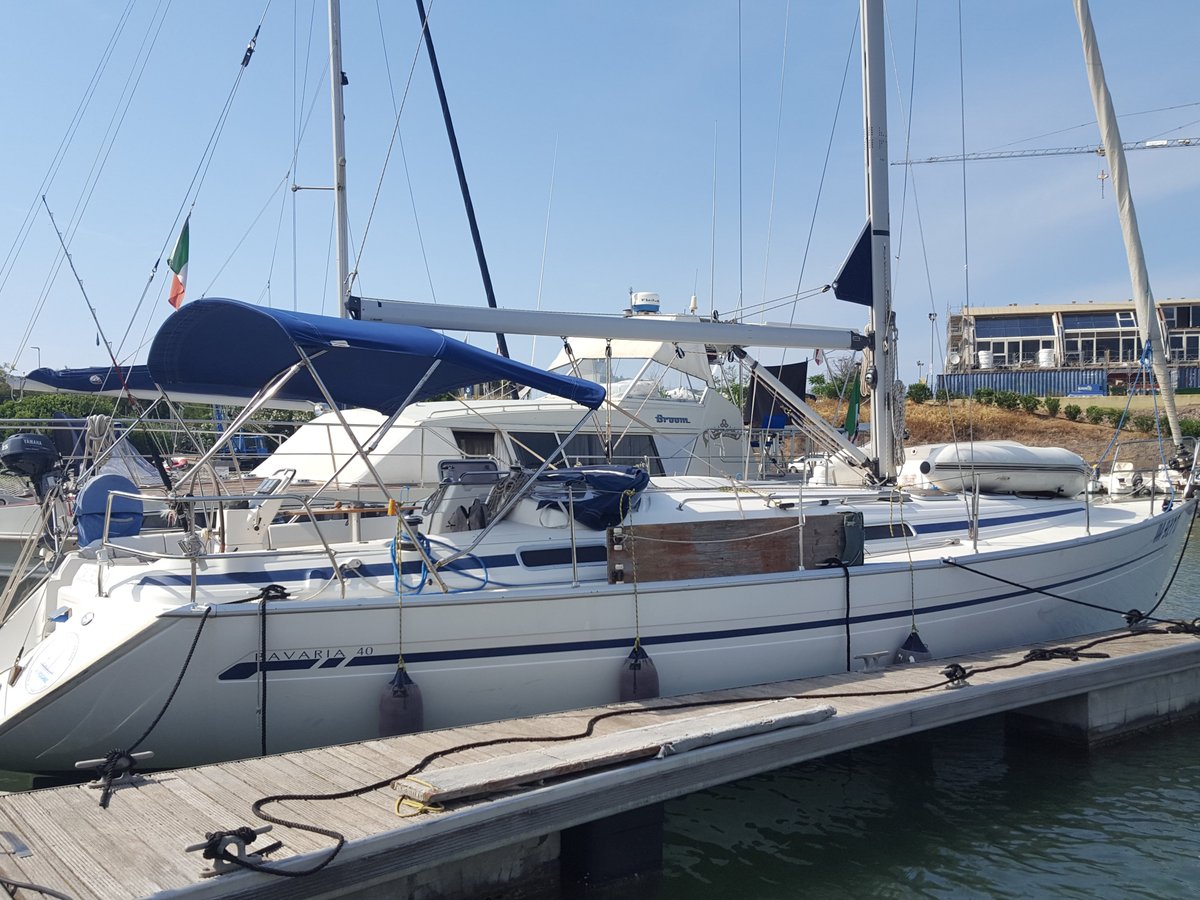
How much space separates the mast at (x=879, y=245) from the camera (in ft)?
36.9

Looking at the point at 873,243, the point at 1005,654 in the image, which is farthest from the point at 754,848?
the point at 873,243

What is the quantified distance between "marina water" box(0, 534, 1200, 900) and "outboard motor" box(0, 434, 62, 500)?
5141 millimetres

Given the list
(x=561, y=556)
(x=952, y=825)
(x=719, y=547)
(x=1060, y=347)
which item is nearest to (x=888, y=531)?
(x=719, y=547)

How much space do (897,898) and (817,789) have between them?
1.75 metres

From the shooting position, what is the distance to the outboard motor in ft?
40.0

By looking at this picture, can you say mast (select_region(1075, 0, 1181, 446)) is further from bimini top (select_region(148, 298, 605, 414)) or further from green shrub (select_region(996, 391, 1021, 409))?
green shrub (select_region(996, 391, 1021, 409))

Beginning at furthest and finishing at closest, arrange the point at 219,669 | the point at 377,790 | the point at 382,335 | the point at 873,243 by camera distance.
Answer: the point at 873,243 < the point at 382,335 < the point at 219,669 < the point at 377,790

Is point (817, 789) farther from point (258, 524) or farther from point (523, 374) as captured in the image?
point (258, 524)

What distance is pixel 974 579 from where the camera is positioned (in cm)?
916

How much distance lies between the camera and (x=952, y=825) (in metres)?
7.16

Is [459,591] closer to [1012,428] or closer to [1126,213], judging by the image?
[1126,213]

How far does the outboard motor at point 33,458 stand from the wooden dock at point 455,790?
320 inches

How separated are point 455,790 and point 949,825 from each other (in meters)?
3.99

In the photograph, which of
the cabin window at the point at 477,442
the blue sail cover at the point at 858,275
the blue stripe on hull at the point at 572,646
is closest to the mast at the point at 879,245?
the blue sail cover at the point at 858,275
